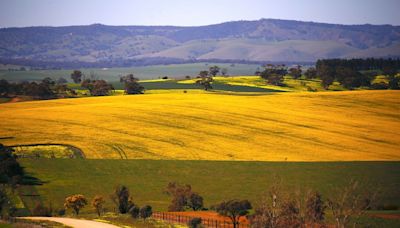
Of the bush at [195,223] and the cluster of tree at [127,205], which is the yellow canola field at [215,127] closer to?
the cluster of tree at [127,205]

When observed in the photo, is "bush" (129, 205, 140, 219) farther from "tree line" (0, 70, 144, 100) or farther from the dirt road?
"tree line" (0, 70, 144, 100)

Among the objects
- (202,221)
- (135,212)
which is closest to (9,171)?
(135,212)

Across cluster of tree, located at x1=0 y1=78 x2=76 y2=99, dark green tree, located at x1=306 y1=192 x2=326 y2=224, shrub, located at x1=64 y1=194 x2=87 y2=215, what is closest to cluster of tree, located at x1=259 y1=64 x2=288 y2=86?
cluster of tree, located at x1=0 y1=78 x2=76 y2=99

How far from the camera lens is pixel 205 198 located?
5434cm

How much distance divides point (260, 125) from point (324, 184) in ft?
96.0

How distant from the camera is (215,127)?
276ft

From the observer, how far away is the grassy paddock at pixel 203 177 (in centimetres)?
5481

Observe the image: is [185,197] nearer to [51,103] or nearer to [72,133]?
[72,133]

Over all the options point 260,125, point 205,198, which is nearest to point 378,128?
point 260,125

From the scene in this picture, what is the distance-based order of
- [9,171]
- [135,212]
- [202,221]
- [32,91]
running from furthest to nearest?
[32,91] < [9,171] < [135,212] < [202,221]

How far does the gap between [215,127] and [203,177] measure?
24.1 m

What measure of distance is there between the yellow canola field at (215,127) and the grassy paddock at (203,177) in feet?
13.1

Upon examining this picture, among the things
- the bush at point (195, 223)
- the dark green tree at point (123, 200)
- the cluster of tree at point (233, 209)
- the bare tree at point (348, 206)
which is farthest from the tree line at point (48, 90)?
the bush at point (195, 223)

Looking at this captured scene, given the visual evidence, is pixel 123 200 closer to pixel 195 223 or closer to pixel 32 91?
pixel 195 223
